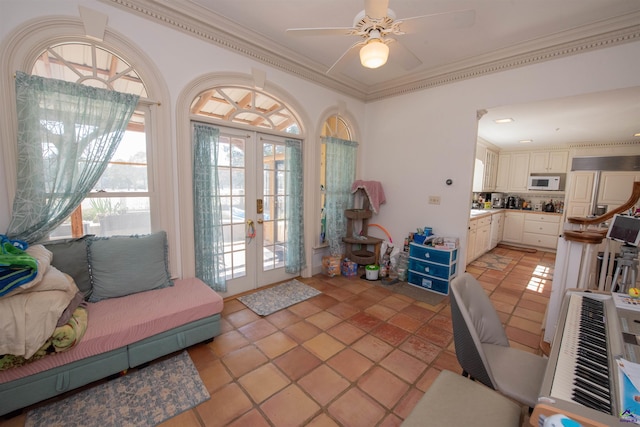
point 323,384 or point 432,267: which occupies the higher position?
point 432,267

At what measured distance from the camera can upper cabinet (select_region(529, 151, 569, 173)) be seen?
5746 millimetres

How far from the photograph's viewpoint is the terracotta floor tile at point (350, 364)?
78.6 inches

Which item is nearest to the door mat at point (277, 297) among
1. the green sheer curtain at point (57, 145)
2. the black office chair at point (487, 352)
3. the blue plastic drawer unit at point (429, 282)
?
the blue plastic drawer unit at point (429, 282)

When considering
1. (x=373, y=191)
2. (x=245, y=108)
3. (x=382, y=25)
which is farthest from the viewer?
(x=373, y=191)

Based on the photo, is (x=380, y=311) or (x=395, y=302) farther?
(x=395, y=302)

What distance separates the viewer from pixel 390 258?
4.01m

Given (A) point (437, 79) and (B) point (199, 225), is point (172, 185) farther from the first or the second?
(A) point (437, 79)

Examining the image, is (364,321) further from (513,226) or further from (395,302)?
(513,226)

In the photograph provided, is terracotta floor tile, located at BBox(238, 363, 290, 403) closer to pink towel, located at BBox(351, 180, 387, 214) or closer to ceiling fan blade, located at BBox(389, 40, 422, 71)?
ceiling fan blade, located at BBox(389, 40, 422, 71)

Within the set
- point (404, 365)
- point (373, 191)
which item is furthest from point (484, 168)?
point (404, 365)

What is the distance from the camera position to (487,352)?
60.7 inches

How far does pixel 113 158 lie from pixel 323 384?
2.62 m

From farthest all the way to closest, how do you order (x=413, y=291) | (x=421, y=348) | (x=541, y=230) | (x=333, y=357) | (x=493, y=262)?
(x=541, y=230)
(x=493, y=262)
(x=413, y=291)
(x=421, y=348)
(x=333, y=357)

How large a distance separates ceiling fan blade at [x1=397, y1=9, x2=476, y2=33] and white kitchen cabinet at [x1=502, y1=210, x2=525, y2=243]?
230 inches
